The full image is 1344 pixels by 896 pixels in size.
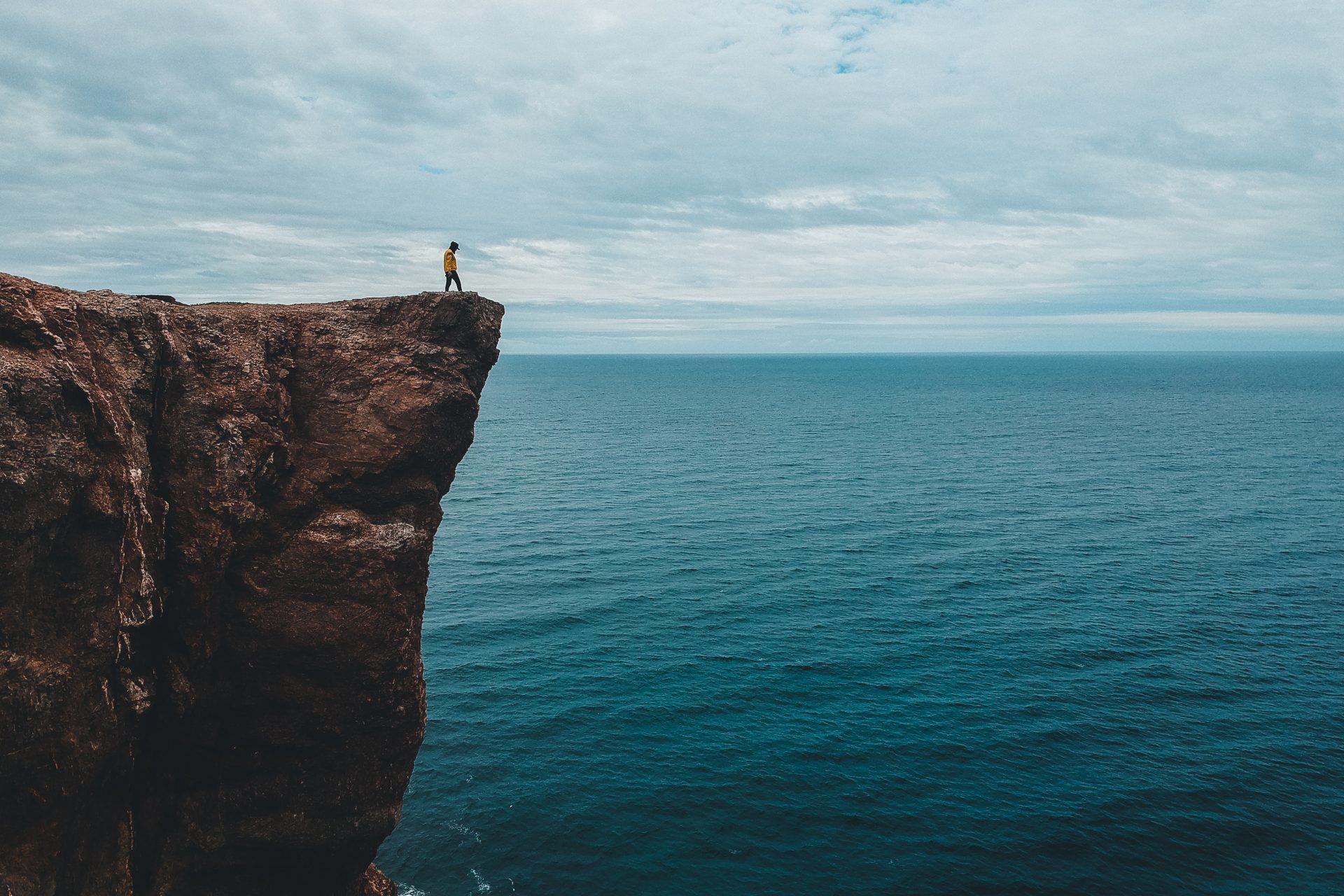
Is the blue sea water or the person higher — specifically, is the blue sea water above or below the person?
below

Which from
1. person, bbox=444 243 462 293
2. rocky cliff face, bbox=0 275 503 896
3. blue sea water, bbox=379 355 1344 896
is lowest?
blue sea water, bbox=379 355 1344 896

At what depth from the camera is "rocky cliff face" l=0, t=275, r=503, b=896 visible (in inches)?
712

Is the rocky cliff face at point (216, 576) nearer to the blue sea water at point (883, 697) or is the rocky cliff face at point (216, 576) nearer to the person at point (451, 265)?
the person at point (451, 265)

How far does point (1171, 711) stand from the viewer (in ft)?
176

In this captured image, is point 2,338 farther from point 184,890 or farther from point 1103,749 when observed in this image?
point 1103,749

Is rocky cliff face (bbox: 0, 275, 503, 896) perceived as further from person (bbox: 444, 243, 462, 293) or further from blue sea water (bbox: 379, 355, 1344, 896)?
blue sea water (bbox: 379, 355, 1344, 896)

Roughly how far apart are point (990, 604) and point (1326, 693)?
2250 centimetres

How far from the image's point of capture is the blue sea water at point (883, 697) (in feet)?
136

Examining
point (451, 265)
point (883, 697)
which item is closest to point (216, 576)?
point (451, 265)

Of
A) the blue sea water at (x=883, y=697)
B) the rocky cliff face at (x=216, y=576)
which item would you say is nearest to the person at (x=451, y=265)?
the rocky cliff face at (x=216, y=576)

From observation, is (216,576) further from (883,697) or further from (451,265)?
(883,697)

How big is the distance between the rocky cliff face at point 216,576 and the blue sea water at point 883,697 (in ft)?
63.8

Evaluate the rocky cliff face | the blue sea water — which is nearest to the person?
the rocky cliff face

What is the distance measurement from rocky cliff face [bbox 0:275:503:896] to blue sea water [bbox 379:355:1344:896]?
63.8 feet
